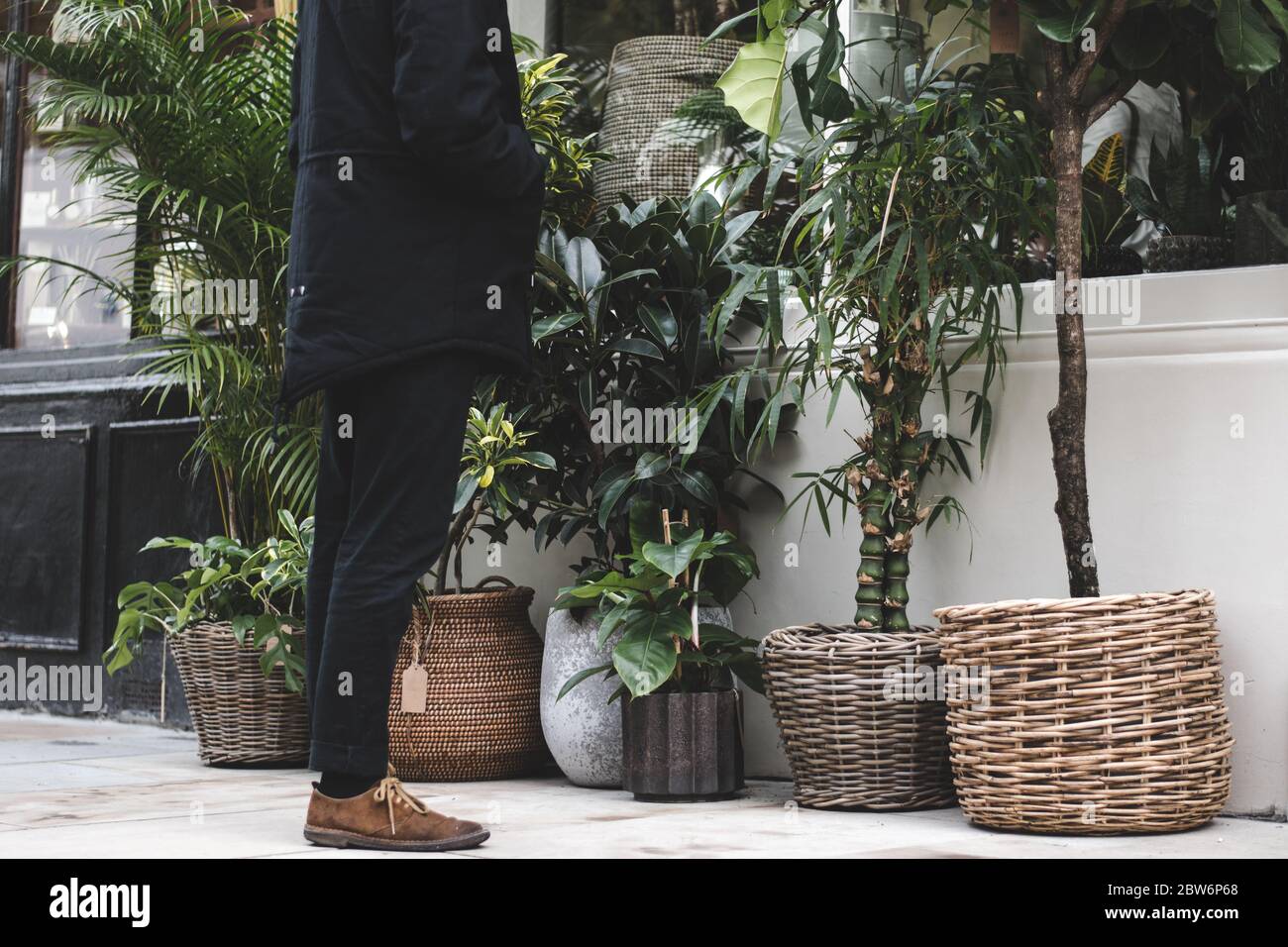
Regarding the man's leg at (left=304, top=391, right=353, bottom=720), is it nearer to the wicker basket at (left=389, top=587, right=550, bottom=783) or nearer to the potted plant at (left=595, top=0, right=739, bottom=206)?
the wicker basket at (left=389, top=587, right=550, bottom=783)

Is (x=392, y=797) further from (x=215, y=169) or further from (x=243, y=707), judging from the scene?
(x=215, y=169)

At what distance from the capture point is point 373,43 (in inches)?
95.7

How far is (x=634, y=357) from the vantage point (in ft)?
12.0

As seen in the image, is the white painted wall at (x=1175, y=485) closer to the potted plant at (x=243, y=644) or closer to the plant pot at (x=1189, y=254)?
the plant pot at (x=1189, y=254)

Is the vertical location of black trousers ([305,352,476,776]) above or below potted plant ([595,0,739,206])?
below

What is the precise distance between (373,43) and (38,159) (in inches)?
153

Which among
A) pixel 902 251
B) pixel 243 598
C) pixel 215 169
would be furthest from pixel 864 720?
pixel 215 169

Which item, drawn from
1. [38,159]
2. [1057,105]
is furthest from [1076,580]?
[38,159]

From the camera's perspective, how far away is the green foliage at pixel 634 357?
347 cm

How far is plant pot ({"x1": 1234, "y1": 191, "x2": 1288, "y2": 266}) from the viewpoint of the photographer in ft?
10.2

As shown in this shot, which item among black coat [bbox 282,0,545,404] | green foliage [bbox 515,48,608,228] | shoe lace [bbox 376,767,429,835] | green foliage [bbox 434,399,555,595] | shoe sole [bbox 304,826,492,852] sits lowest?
shoe sole [bbox 304,826,492,852]

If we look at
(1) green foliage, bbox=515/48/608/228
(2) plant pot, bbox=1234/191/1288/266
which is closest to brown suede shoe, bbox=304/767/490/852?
(1) green foliage, bbox=515/48/608/228

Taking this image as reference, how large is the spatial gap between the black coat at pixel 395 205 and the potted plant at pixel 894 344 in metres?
0.74
